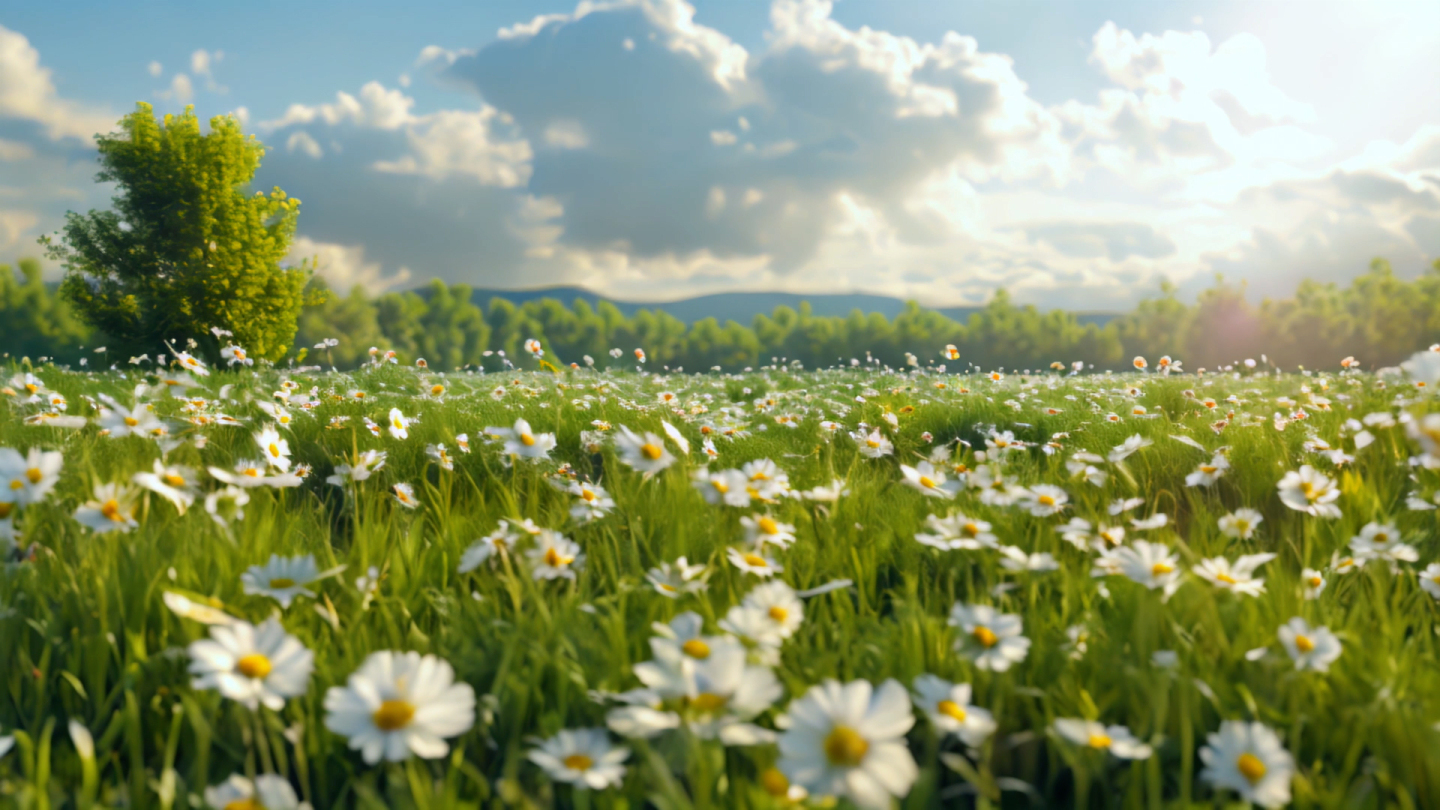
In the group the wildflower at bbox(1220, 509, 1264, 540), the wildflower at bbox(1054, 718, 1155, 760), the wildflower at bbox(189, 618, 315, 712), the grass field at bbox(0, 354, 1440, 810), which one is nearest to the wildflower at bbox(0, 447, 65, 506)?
the grass field at bbox(0, 354, 1440, 810)

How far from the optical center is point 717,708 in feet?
4.04

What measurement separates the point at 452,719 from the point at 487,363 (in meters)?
79.3

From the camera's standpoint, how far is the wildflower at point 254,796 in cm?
109

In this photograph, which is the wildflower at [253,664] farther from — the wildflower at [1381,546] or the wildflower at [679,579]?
the wildflower at [1381,546]

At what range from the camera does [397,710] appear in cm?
117

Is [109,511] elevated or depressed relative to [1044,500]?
elevated

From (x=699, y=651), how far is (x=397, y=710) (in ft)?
1.66

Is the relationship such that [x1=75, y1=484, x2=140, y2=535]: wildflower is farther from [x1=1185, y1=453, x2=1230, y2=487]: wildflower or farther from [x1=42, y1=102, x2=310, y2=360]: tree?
[x1=42, y1=102, x2=310, y2=360]: tree

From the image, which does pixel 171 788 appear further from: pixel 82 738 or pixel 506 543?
pixel 506 543

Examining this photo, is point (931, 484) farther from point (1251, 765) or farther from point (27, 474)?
point (27, 474)

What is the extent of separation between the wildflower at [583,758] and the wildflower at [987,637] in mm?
729

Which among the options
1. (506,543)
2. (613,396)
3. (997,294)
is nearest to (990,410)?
(613,396)

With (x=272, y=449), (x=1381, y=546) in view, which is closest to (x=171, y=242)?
(x=272, y=449)

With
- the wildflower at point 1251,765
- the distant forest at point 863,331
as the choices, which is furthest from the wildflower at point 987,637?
the distant forest at point 863,331
